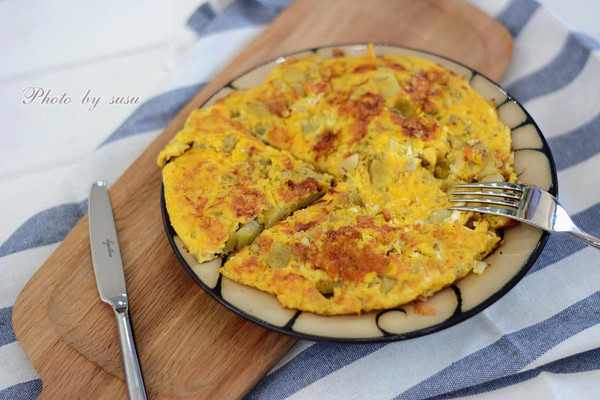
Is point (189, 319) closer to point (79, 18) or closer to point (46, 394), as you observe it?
point (46, 394)

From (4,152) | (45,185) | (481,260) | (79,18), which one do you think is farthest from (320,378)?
(79,18)

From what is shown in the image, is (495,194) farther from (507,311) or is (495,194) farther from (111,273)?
(111,273)

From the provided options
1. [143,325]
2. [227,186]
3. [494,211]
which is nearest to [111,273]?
[143,325]

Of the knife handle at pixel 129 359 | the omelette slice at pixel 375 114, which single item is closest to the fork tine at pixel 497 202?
the omelette slice at pixel 375 114

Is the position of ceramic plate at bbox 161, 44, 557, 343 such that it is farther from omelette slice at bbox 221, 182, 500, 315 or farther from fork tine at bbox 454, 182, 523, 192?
fork tine at bbox 454, 182, 523, 192

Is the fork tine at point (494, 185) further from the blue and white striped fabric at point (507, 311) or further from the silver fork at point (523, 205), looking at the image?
the blue and white striped fabric at point (507, 311)

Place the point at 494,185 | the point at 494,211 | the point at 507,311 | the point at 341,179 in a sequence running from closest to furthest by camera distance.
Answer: the point at 494,211 → the point at 494,185 → the point at 507,311 → the point at 341,179
